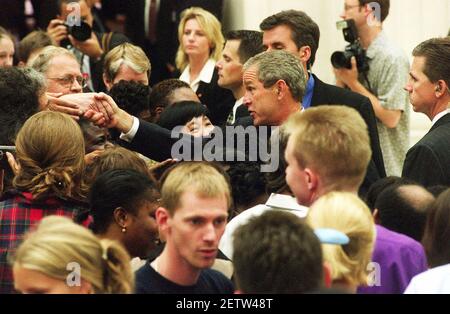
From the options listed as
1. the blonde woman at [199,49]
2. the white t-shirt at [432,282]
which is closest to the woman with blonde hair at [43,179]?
the white t-shirt at [432,282]

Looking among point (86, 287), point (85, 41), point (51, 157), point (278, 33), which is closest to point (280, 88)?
point (278, 33)

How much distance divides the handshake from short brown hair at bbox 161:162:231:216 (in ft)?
4.67

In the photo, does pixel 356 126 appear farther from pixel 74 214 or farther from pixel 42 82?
pixel 42 82

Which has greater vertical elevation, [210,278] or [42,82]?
[42,82]

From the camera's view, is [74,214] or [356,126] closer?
[356,126]

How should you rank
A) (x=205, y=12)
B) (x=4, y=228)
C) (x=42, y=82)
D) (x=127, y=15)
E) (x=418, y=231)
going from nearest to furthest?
1. (x=418, y=231)
2. (x=4, y=228)
3. (x=42, y=82)
4. (x=205, y=12)
5. (x=127, y=15)

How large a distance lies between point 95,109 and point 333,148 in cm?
179

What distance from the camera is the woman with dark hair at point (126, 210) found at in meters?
5.26

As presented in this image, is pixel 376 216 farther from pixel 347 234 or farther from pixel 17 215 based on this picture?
pixel 17 215

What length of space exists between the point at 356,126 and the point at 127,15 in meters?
6.29

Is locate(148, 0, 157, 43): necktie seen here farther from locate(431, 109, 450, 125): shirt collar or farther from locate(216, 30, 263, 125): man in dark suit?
locate(431, 109, 450, 125): shirt collar

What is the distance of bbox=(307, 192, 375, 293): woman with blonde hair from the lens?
4188 millimetres

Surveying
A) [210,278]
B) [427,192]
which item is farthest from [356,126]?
[210,278]
